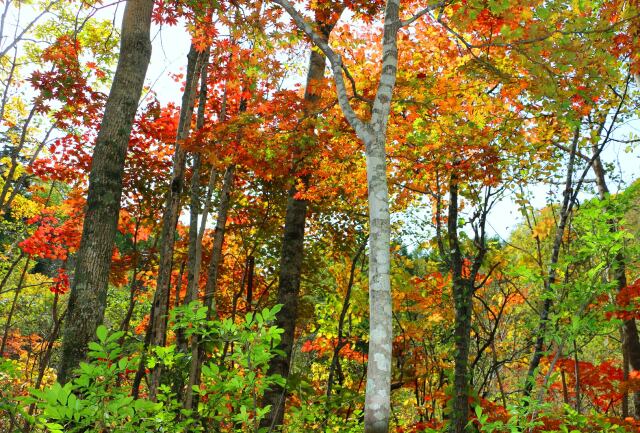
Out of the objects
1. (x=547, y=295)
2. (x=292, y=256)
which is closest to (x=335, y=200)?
(x=292, y=256)

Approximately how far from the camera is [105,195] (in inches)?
189

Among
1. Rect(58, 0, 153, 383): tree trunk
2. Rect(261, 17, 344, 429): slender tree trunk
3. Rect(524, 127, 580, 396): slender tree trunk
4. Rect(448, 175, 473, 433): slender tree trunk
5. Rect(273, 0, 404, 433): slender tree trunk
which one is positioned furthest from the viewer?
Rect(261, 17, 344, 429): slender tree trunk

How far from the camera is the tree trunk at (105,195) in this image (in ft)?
14.5

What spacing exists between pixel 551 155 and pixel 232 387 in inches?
299

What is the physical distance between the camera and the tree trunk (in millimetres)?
4434

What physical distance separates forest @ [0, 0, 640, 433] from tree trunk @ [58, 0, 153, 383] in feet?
0.07

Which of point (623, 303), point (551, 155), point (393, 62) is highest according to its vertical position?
point (551, 155)

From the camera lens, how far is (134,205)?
37.9 ft

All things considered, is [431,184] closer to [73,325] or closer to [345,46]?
[345,46]

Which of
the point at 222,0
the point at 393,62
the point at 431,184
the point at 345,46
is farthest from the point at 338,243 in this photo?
the point at 393,62

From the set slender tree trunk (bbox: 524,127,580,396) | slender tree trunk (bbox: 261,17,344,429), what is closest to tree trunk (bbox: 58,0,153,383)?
slender tree trunk (bbox: 261,17,344,429)

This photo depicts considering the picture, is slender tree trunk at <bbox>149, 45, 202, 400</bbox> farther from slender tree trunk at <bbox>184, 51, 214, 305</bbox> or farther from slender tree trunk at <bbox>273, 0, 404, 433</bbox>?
slender tree trunk at <bbox>273, 0, 404, 433</bbox>

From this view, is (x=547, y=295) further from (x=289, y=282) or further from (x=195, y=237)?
(x=195, y=237)

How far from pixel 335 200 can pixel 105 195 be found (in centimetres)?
659
